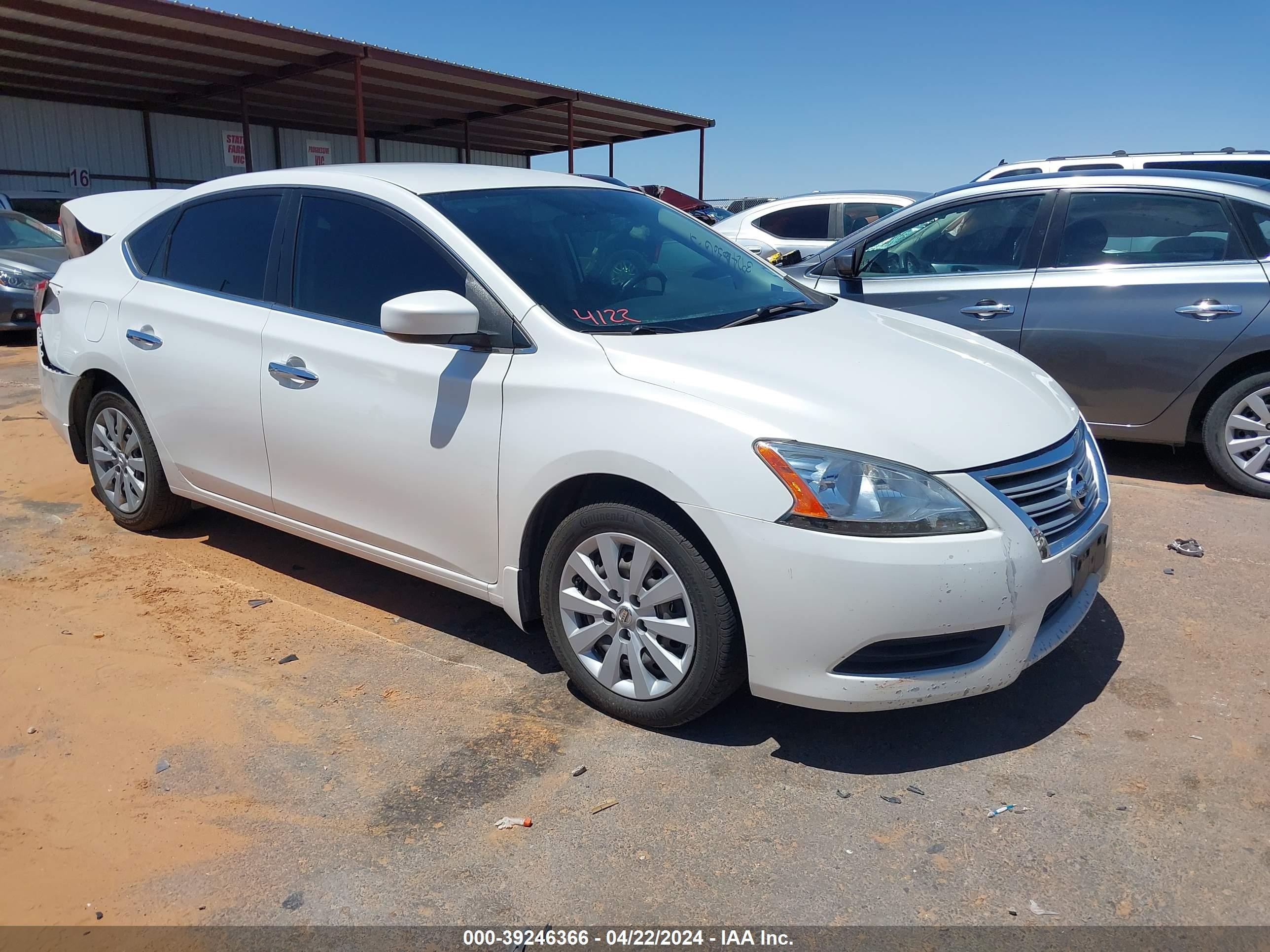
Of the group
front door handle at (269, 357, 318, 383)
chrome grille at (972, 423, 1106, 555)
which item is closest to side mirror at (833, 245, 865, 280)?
chrome grille at (972, 423, 1106, 555)

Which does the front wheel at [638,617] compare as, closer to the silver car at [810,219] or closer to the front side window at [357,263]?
the front side window at [357,263]

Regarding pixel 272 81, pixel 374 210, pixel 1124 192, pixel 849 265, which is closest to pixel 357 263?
pixel 374 210

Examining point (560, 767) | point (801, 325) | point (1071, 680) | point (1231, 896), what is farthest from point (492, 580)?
point (1231, 896)

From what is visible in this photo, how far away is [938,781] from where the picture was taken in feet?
9.34

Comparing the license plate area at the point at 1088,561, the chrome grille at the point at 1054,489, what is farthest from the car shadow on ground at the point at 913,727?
the chrome grille at the point at 1054,489

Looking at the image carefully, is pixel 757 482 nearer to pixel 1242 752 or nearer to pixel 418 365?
pixel 418 365

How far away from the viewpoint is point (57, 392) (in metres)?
4.94

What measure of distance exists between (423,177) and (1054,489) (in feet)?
8.46

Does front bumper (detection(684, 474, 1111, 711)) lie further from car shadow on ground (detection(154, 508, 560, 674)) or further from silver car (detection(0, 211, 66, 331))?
silver car (detection(0, 211, 66, 331))

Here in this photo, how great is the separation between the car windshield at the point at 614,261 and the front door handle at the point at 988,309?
6.64 feet

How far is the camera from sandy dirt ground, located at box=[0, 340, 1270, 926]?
2383 millimetres

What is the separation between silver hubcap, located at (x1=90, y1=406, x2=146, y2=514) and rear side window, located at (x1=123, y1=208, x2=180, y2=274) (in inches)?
28.0

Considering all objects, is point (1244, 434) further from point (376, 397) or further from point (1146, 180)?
point (376, 397)

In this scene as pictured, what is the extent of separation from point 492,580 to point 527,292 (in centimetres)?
98
